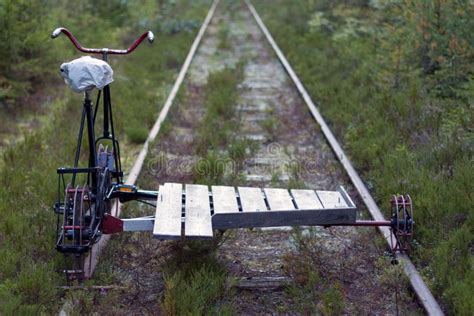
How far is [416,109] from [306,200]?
353cm

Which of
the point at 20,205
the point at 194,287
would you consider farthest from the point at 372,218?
the point at 20,205

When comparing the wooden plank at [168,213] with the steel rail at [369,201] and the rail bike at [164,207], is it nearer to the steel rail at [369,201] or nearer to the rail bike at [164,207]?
the rail bike at [164,207]

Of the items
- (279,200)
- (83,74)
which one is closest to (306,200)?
(279,200)

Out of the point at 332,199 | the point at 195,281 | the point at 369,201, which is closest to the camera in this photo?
the point at 195,281

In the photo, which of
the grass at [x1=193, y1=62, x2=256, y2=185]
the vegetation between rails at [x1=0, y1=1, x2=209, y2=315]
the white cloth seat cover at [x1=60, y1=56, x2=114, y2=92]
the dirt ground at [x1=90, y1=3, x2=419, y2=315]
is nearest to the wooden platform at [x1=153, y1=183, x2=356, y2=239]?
the dirt ground at [x1=90, y1=3, x2=419, y2=315]

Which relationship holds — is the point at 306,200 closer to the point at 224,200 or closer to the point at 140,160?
the point at 224,200

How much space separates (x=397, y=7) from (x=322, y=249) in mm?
7148

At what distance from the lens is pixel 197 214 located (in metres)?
4.65

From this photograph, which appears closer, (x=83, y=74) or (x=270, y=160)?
(x=83, y=74)

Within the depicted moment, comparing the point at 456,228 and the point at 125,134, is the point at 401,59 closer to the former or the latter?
the point at 125,134

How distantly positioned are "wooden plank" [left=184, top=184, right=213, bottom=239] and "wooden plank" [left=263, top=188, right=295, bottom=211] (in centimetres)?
47

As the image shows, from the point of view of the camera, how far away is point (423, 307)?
414 cm

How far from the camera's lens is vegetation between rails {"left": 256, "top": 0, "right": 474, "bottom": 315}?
4902 millimetres

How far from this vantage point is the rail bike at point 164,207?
437 centimetres
